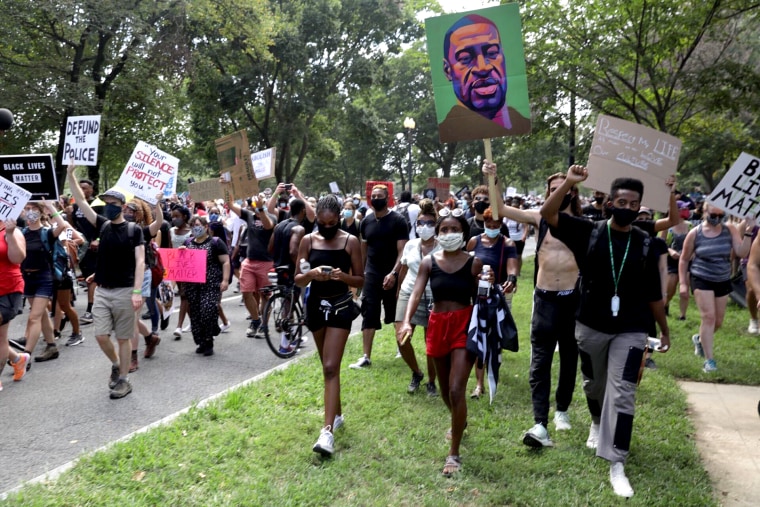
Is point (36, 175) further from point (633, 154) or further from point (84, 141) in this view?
point (633, 154)

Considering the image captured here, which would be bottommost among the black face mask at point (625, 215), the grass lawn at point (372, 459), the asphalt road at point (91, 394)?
the asphalt road at point (91, 394)

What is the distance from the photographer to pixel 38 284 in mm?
7238

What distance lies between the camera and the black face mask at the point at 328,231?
5109 mm

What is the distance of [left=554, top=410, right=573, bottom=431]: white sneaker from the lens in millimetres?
5289

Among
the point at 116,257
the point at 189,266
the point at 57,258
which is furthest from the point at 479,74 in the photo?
the point at 57,258

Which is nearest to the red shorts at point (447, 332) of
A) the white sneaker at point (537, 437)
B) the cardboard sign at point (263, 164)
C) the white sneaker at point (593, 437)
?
the white sneaker at point (537, 437)

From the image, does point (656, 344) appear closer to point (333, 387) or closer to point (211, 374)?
point (333, 387)

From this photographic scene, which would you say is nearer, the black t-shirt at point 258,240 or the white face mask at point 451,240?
the white face mask at point 451,240

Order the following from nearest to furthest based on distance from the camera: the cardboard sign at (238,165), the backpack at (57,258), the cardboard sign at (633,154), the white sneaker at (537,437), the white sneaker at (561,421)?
the white sneaker at (537,437) < the white sneaker at (561,421) < the cardboard sign at (633,154) < the backpack at (57,258) < the cardboard sign at (238,165)

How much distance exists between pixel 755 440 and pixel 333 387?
3530 millimetres

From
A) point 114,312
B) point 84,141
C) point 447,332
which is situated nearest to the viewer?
point 447,332

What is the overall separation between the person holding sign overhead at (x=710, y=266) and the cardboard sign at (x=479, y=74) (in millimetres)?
3820

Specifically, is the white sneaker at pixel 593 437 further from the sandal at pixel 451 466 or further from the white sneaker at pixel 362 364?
the white sneaker at pixel 362 364

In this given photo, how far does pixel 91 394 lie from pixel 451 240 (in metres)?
4.12
